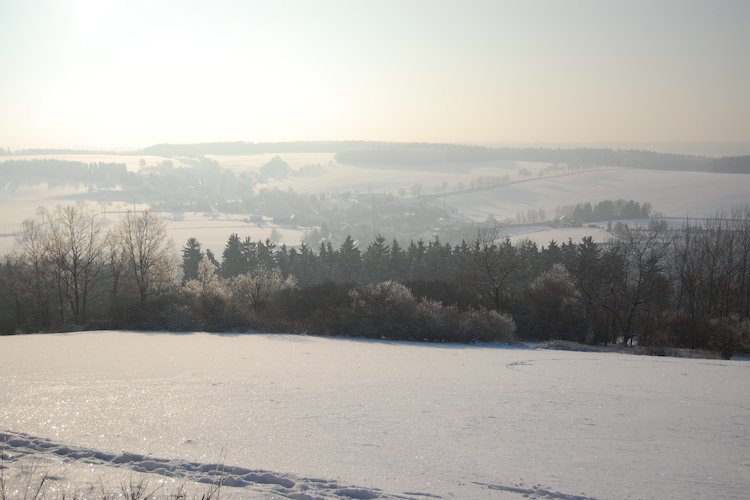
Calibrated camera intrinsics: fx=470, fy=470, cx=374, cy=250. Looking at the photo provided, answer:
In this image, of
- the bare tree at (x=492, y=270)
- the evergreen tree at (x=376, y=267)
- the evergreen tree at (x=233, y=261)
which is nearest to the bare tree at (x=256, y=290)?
the bare tree at (x=492, y=270)

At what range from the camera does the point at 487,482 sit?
728cm

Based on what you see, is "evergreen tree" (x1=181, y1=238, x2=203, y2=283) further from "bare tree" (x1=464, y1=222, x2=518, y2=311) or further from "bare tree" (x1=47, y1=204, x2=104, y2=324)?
"bare tree" (x1=464, y1=222, x2=518, y2=311)

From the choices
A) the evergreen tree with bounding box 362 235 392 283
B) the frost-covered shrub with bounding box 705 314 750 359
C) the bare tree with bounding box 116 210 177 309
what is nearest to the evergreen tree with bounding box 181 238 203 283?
the bare tree with bounding box 116 210 177 309

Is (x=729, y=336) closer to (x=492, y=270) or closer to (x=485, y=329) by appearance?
(x=485, y=329)

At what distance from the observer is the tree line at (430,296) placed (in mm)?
28375

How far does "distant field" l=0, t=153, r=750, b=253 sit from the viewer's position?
351 ft

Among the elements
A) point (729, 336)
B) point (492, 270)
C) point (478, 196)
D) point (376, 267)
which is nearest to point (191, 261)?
point (376, 267)

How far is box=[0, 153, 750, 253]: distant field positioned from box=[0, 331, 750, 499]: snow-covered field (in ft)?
268

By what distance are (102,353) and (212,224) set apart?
108210 millimetres

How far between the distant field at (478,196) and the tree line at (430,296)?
165 ft

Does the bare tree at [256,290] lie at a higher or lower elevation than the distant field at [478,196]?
lower

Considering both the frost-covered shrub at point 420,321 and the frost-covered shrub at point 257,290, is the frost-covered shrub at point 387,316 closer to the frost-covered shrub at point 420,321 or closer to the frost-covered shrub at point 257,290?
the frost-covered shrub at point 420,321

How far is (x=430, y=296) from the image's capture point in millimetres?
34562

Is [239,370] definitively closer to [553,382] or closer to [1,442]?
[1,442]
